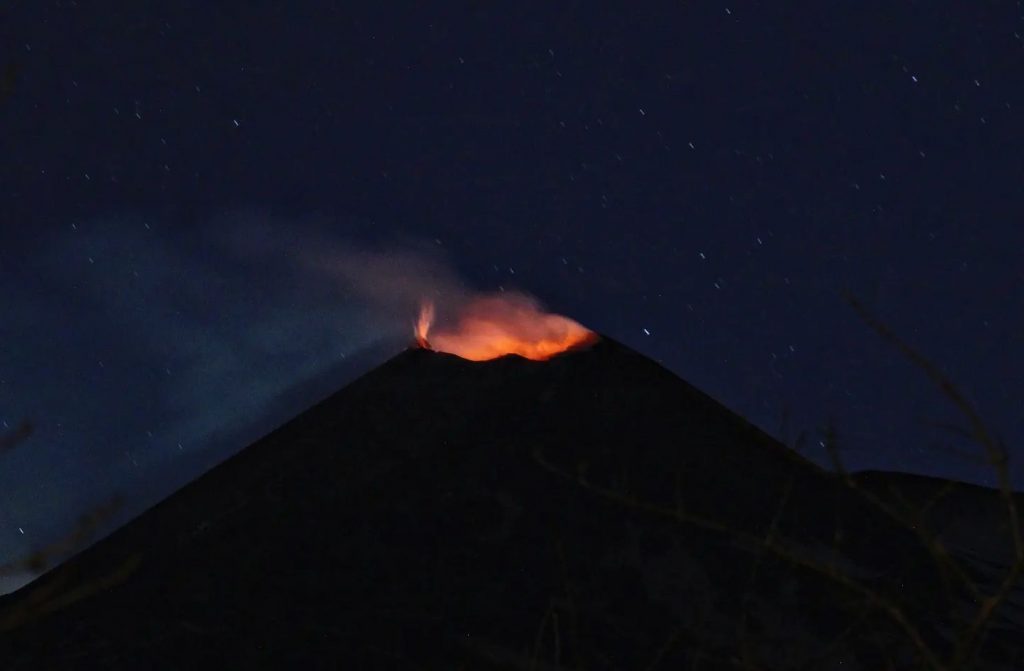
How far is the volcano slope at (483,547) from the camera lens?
30.2 m

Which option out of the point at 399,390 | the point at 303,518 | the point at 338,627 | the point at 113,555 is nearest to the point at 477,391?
the point at 399,390

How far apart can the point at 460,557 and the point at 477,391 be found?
52.4 feet

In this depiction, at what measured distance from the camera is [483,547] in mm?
37531

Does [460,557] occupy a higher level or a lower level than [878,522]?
lower

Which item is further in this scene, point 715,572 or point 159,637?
point 715,572

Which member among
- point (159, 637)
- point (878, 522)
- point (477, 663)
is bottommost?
point (159, 637)

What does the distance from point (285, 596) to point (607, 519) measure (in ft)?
37.2

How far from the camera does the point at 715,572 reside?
35438 mm

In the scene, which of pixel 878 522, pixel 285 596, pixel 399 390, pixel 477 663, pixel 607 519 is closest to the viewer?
pixel 477 663

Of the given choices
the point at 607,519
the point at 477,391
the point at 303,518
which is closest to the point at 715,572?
the point at 607,519

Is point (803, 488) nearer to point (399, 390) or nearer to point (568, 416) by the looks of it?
point (568, 416)

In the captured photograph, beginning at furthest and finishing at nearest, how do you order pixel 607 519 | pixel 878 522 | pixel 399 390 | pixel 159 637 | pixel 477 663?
1. pixel 399 390
2. pixel 878 522
3. pixel 607 519
4. pixel 159 637
5. pixel 477 663

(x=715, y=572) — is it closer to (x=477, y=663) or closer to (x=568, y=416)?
(x=477, y=663)

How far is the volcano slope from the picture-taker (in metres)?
30.2
